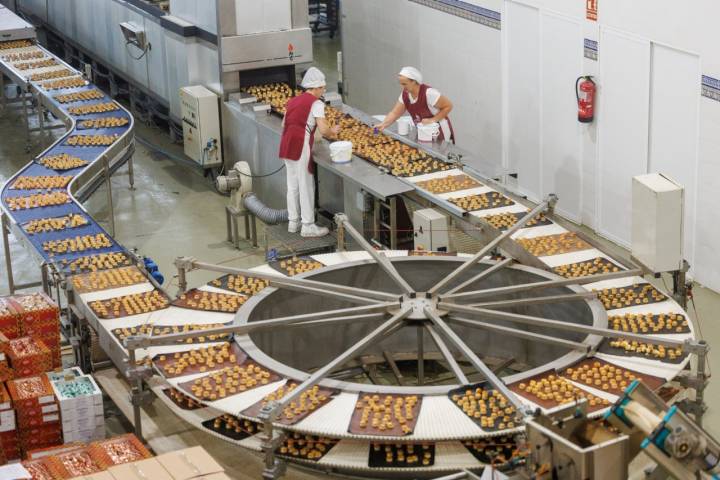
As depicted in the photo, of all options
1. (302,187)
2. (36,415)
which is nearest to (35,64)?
(302,187)

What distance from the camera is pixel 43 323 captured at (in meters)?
9.91

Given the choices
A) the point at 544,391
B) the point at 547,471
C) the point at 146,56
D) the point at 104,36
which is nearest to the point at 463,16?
the point at 146,56

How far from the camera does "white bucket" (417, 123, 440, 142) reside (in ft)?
43.2

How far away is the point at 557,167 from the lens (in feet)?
46.1

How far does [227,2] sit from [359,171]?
10.8ft

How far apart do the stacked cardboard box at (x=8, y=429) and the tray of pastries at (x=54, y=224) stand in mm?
2659

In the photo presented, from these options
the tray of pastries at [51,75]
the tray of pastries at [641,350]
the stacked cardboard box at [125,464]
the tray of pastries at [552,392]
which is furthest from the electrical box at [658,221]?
the tray of pastries at [51,75]

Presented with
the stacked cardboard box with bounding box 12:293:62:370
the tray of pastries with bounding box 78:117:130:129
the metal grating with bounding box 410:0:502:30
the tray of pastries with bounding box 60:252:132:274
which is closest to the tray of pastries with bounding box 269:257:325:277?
the tray of pastries with bounding box 60:252:132:274

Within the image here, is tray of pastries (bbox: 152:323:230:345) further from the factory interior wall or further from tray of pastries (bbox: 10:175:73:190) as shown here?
the factory interior wall

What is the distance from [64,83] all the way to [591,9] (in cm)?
706

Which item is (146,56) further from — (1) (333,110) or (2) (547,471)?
(2) (547,471)

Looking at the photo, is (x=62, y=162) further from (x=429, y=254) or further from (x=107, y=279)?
(x=429, y=254)

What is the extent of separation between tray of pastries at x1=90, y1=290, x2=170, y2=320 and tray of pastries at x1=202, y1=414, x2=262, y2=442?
166 cm

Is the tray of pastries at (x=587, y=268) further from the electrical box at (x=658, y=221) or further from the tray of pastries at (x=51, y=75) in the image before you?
the tray of pastries at (x=51, y=75)
